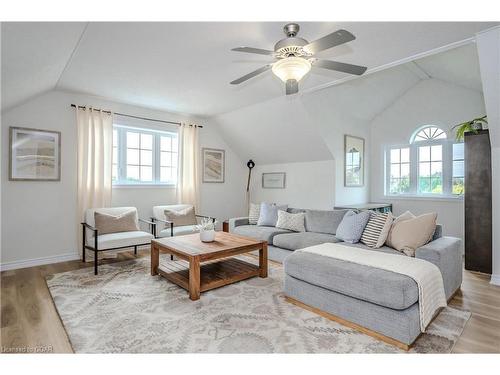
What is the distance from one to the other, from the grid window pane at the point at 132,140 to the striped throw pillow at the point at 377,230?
12.7 ft

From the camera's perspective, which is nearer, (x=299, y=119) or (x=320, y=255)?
(x=320, y=255)

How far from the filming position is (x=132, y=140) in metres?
4.82

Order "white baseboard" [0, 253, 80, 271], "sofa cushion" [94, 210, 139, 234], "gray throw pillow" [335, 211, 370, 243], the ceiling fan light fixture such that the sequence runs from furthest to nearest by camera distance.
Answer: "sofa cushion" [94, 210, 139, 234] → "white baseboard" [0, 253, 80, 271] → "gray throw pillow" [335, 211, 370, 243] → the ceiling fan light fixture

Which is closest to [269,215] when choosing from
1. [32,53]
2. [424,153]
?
[424,153]

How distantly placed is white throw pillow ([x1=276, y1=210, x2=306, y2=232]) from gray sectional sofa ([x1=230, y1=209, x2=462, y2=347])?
1.39 metres

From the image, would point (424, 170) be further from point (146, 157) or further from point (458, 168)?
point (146, 157)

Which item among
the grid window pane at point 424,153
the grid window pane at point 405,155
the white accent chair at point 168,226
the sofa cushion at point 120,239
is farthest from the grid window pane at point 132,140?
the grid window pane at point 424,153

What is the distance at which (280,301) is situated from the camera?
2.75 metres

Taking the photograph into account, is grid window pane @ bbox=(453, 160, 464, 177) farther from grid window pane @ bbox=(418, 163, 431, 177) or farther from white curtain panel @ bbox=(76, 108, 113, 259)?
white curtain panel @ bbox=(76, 108, 113, 259)

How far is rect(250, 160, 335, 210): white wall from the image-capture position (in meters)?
5.06

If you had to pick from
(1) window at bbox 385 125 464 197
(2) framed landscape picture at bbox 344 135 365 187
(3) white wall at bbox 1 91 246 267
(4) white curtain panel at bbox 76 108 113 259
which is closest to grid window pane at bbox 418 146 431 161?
(1) window at bbox 385 125 464 197

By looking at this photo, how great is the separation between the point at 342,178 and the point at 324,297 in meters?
3.13
